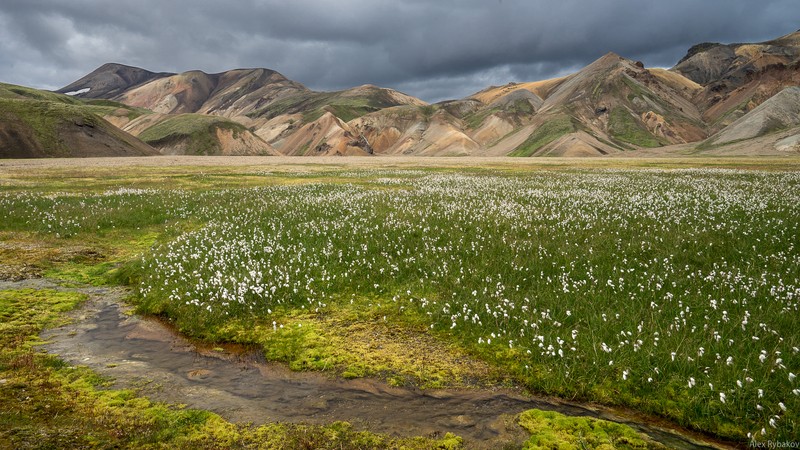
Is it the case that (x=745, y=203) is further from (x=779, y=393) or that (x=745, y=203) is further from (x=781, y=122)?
(x=781, y=122)

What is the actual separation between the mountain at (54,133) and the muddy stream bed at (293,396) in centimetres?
14491

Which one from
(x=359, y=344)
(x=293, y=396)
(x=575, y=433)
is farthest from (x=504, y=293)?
(x=293, y=396)

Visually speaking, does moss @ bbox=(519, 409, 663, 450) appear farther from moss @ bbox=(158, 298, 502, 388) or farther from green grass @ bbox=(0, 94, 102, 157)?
green grass @ bbox=(0, 94, 102, 157)

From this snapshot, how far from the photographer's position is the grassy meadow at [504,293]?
6156 mm

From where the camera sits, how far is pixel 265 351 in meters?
7.97

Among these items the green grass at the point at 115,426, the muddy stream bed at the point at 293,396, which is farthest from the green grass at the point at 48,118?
the green grass at the point at 115,426

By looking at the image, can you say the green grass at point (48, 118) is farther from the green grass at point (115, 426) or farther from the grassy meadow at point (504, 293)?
the green grass at point (115, 426)

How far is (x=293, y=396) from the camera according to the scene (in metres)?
6.32

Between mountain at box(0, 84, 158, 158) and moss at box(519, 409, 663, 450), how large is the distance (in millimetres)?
151307

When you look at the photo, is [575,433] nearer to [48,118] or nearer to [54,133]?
[54,133]

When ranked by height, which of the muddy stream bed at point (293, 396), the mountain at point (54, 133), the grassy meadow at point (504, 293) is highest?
the mountain at point (54, 133)

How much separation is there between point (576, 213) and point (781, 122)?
716ft

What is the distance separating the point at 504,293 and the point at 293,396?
4.91m

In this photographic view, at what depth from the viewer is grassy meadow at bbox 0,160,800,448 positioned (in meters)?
6.16
